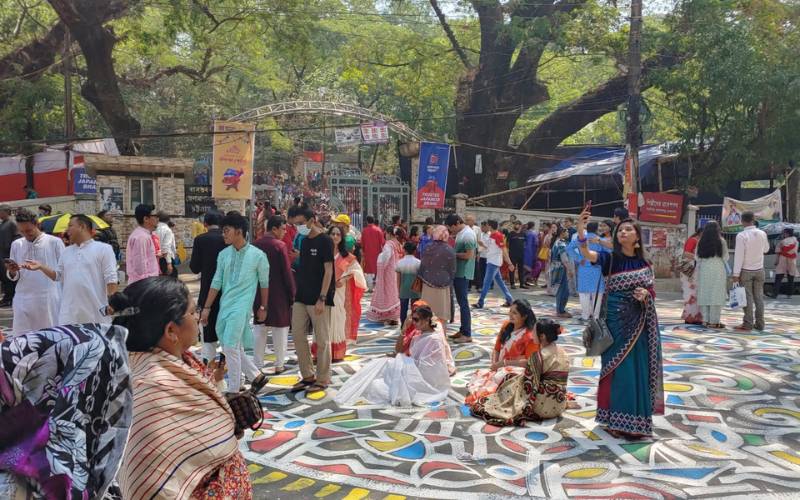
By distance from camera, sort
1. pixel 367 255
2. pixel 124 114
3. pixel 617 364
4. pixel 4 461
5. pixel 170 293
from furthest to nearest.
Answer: pixel 124 114 < pixel 367 255 < pixel 617 364 < pixel 170 293 < pixel 4 461

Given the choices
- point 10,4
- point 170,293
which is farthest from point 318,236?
point 10,4

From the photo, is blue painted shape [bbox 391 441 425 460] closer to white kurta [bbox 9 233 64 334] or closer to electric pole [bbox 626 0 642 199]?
white kurta [bbox 9 233 64 334]

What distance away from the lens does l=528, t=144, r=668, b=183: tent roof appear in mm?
19750

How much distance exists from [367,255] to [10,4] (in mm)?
17827

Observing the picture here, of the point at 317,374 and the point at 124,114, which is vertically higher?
the point at 124,114

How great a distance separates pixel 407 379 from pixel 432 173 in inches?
501

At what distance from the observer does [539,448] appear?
478cm

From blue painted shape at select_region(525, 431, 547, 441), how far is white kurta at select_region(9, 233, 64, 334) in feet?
13.5

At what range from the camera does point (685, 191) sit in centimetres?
1798

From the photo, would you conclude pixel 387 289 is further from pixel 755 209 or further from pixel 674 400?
pixel 755 209

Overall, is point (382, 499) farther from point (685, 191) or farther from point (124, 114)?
point (124, 114)

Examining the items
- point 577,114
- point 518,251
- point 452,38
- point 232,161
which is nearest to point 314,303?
point 518,251

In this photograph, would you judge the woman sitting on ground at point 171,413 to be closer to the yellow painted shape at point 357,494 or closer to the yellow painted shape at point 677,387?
the yellow painted shape at point 357,494

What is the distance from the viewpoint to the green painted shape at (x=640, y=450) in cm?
456
